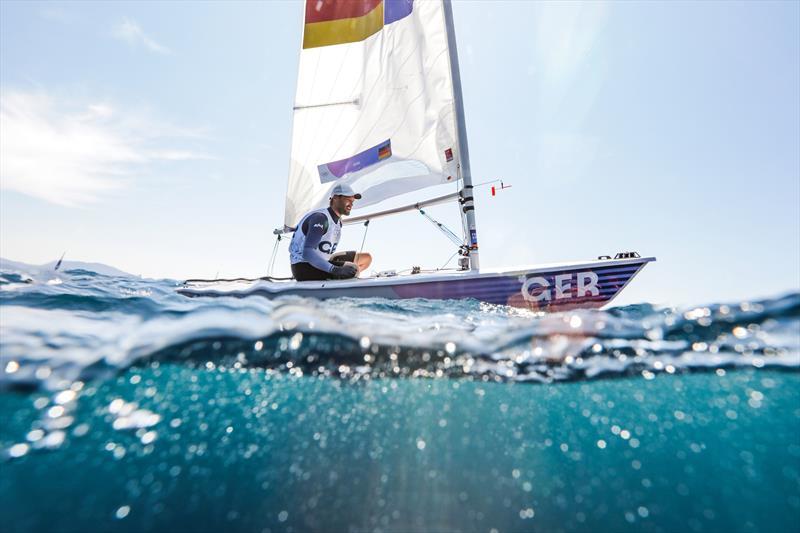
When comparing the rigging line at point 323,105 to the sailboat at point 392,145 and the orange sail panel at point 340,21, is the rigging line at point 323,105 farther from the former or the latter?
the orange sail panel at point 340,21

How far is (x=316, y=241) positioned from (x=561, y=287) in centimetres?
376

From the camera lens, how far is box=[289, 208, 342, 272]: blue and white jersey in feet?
18.4

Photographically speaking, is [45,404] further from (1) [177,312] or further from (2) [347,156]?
(2) [347,156]

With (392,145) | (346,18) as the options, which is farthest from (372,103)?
(346,18)

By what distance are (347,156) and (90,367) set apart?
20.4ft

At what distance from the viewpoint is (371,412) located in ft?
13.3

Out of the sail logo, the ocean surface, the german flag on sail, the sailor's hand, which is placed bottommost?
the ocean surface

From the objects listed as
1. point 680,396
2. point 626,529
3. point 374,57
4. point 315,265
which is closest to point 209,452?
point 315,265

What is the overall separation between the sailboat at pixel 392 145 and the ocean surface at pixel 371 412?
2.92 feet

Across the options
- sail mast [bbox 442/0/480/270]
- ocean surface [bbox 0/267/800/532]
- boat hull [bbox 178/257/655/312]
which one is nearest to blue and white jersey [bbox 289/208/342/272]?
boat hull [bbox 178/257/655/312]

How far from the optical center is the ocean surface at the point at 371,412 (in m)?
2.61

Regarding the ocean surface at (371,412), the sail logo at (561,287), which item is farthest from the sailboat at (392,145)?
the ocean surface at (371,412)

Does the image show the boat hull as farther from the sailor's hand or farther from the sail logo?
the sailor's hand

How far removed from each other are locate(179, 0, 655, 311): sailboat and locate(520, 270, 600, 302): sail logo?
0.05ft
